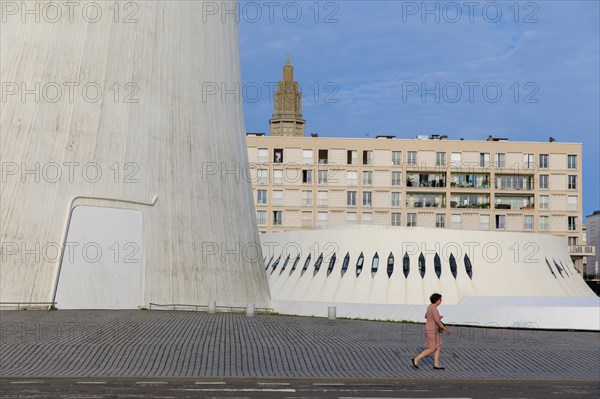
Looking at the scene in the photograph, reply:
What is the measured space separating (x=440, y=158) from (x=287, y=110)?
75809mm

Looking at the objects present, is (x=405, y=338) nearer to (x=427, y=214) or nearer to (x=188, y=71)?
(x=188, y=71)

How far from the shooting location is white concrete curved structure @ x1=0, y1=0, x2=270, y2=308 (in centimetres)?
2352

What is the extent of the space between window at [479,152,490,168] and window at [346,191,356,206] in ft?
37.5

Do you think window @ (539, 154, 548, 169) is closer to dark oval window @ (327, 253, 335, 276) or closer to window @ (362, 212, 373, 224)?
window @ (362, 212, 373, 224)

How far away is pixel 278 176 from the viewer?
78.0 m

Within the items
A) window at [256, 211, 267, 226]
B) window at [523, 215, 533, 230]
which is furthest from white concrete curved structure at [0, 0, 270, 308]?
window at [523, 215, 533, 230]

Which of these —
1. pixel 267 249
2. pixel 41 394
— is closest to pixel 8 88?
pixel 41 394

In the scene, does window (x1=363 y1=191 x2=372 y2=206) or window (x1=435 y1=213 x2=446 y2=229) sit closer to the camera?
window (x1=363 y1=191 x2=372 y2=206)

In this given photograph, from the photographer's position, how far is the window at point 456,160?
78.7 meters

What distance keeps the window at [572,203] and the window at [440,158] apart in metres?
11.5

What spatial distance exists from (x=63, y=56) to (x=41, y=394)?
51.3 feet

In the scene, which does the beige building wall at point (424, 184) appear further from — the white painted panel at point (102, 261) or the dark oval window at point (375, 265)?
the white painted panel at point (102, 261)

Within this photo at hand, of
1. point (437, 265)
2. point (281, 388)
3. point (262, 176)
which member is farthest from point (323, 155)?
point (281, 388)

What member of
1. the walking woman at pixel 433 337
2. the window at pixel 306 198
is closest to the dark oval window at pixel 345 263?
the walking woman at pixel 433 337
